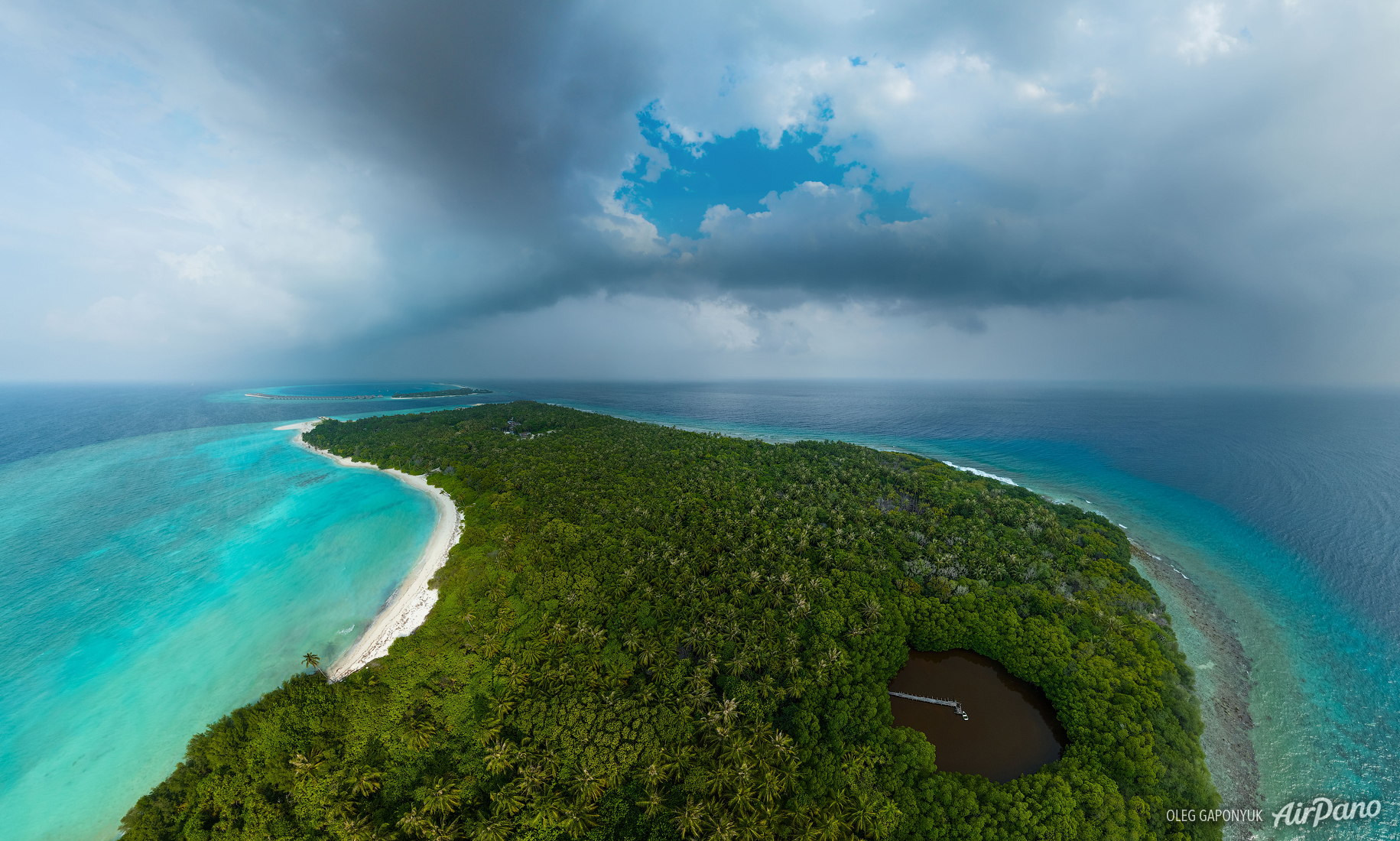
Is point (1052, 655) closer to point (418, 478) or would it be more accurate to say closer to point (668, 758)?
point (668, 758)

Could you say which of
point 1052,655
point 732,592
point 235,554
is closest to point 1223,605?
point 1052,655

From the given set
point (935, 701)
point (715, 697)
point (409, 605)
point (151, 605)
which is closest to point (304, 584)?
point (151, 605)

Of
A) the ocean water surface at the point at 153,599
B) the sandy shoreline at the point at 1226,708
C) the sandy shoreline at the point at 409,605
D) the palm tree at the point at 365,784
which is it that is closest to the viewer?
the palm tree at the point at 365,784

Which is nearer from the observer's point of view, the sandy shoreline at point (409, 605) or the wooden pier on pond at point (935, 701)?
the wooden pier on pond at point (935, 701)

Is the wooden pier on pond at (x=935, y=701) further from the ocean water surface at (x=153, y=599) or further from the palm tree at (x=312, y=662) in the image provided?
the ocean water surface at (x=153, y=599)

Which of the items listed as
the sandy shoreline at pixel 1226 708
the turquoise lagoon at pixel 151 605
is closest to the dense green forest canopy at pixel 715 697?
the sandy shoreline at pixel 1226 708

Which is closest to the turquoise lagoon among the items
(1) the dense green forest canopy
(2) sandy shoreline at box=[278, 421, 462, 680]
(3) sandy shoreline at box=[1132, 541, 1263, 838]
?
(2) sandy shoreline at box=[278, 421, 462, 680]

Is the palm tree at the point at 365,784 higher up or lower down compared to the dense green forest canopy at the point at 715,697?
lower down

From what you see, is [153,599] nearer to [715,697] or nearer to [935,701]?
[715,697]
